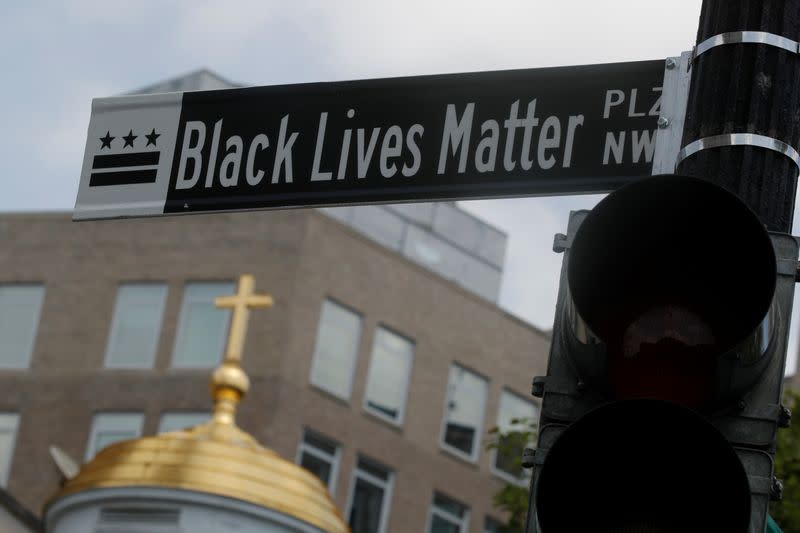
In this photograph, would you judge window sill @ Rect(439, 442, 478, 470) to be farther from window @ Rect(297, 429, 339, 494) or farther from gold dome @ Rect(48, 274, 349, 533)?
gold dome @ Rect(48, 274, 349, 533)

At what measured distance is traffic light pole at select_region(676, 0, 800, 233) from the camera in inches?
173

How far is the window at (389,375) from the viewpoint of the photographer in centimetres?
4469

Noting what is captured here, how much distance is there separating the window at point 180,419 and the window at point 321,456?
2.36 meters

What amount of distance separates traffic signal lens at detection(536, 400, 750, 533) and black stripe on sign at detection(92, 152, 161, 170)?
2135mm

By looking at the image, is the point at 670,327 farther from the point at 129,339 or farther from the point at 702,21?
the point at 129,339

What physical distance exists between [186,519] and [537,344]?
828 inches

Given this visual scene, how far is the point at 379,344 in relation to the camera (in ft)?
147

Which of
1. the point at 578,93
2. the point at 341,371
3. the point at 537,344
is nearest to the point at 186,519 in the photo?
the point at 341,371

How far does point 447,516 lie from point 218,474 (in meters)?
17.9

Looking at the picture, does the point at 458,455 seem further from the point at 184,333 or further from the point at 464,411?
the point at 184,333

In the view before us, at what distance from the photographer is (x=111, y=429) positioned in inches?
1761

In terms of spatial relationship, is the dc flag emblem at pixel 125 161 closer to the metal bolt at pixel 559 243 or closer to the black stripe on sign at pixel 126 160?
the black stripe on sign at pixel 126 160

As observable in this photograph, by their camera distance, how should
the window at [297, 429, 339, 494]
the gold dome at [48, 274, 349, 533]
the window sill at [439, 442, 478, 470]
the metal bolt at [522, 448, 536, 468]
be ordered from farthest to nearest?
the window sill at [439, 442, 478, 470]
the window at [297, 429, 339, 494]
the gold dome at [48, 274, 349, 533]
the metal bolt at [522, 448, 536, 468]

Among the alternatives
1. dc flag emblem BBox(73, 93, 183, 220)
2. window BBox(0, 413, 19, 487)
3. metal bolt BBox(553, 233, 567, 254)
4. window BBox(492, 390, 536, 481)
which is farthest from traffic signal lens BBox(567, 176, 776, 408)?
window BBox(0, 413, 19, 487)
